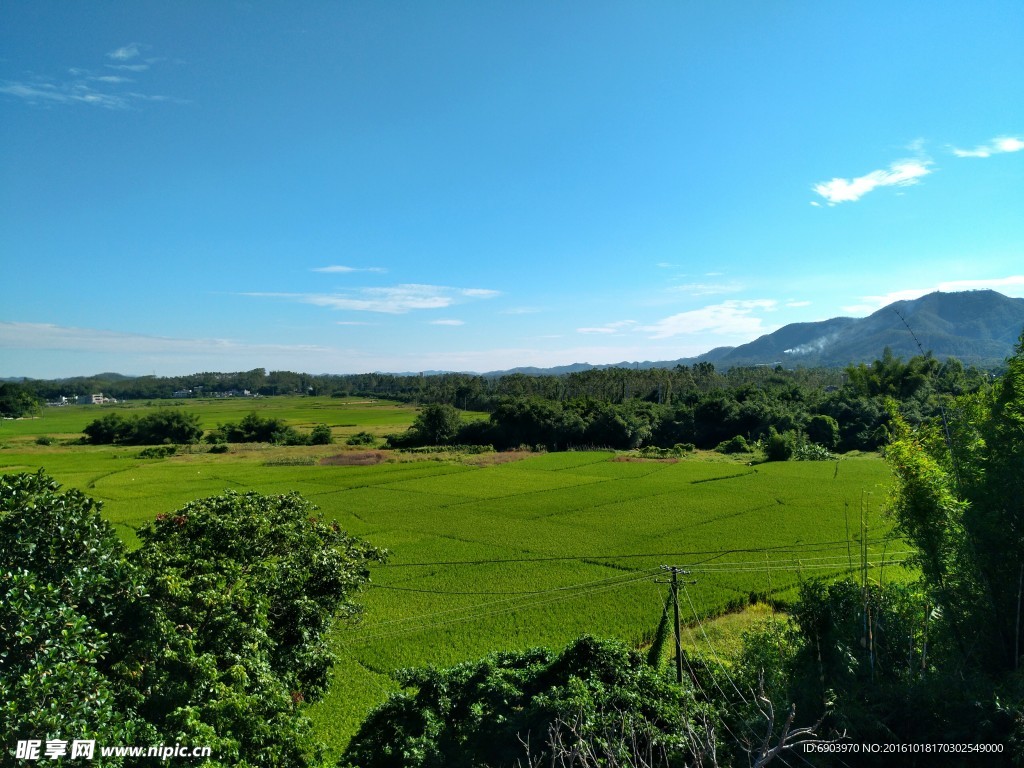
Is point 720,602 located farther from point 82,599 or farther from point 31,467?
point 31,467

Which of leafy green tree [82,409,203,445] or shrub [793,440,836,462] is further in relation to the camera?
leafy green tree [82,409,203,445]

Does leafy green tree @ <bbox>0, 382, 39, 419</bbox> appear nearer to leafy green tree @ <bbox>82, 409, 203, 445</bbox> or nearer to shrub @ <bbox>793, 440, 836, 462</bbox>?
→ leafy green tree @ <bbox>82, 409, 203, 445</bbox>

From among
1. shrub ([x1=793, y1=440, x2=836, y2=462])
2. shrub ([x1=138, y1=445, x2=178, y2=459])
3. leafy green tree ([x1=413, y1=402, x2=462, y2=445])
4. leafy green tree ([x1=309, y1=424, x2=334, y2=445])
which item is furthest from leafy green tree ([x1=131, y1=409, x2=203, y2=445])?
shrub ([x1=793, y1=440, x2=836, y2=462])

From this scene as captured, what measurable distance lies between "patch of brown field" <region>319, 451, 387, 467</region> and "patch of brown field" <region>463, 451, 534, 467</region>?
375 inches

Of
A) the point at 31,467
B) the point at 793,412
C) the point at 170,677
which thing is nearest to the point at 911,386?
the point at 793,412

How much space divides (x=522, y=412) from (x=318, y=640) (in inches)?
2343

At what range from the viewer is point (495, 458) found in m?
61.8

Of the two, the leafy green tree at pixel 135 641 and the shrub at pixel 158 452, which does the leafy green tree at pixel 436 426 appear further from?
the leafy green tree at pixel 135 641

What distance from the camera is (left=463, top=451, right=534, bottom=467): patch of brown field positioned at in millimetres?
58406

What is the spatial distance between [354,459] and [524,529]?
103 ft

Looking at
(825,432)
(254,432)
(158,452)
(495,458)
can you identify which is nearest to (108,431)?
(158,452)

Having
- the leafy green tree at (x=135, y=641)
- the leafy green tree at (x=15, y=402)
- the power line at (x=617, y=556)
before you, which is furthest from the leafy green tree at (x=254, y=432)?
the leafy green tree at (x=135, y=641)

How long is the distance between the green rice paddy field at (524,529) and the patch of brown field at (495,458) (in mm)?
455

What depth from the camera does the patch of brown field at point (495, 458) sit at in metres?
58.4
